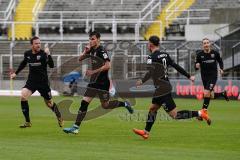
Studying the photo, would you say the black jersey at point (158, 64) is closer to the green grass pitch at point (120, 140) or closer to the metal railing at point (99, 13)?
the green grass pitch at point (120, 140)

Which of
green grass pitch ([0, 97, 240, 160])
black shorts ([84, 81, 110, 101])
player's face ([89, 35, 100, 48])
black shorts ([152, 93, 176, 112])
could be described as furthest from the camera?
black shorts ([84, 81, 110, 101])

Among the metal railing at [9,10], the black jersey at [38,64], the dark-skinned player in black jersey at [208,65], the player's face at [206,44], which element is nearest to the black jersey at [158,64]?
the black jersey at [38,64]

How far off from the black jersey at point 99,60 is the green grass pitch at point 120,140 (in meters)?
1.25

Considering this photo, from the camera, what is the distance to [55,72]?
41.0 m

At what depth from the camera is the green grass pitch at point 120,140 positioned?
13.1m

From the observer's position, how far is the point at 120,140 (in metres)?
16.0

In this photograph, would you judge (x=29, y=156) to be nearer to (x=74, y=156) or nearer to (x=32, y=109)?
(x=74, y=156)

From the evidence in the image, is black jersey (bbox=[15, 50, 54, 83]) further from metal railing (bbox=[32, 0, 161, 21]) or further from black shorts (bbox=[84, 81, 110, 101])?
metal railing (bbox=[32, 0, 161, 21])

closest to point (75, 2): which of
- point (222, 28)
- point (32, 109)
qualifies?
point (222, 28)

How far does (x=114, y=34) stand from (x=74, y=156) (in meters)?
32.4

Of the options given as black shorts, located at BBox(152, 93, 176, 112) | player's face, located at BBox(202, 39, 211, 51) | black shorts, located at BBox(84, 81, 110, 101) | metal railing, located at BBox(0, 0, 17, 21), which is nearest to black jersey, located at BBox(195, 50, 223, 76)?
player's face, located at BBox(202, 39, 211, 51)

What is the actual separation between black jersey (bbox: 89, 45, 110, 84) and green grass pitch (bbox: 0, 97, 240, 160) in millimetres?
1247

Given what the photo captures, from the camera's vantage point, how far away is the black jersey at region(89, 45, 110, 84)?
17.3m

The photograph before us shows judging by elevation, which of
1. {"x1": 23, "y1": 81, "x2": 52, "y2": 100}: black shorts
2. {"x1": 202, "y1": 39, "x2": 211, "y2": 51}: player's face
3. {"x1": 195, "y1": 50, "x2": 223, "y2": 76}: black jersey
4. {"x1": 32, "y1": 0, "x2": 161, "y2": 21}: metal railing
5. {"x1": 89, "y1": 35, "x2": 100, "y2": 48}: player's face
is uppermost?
{"x1": 32, "y1": 0, "x2": 161, "y2": 21}: metal railing
